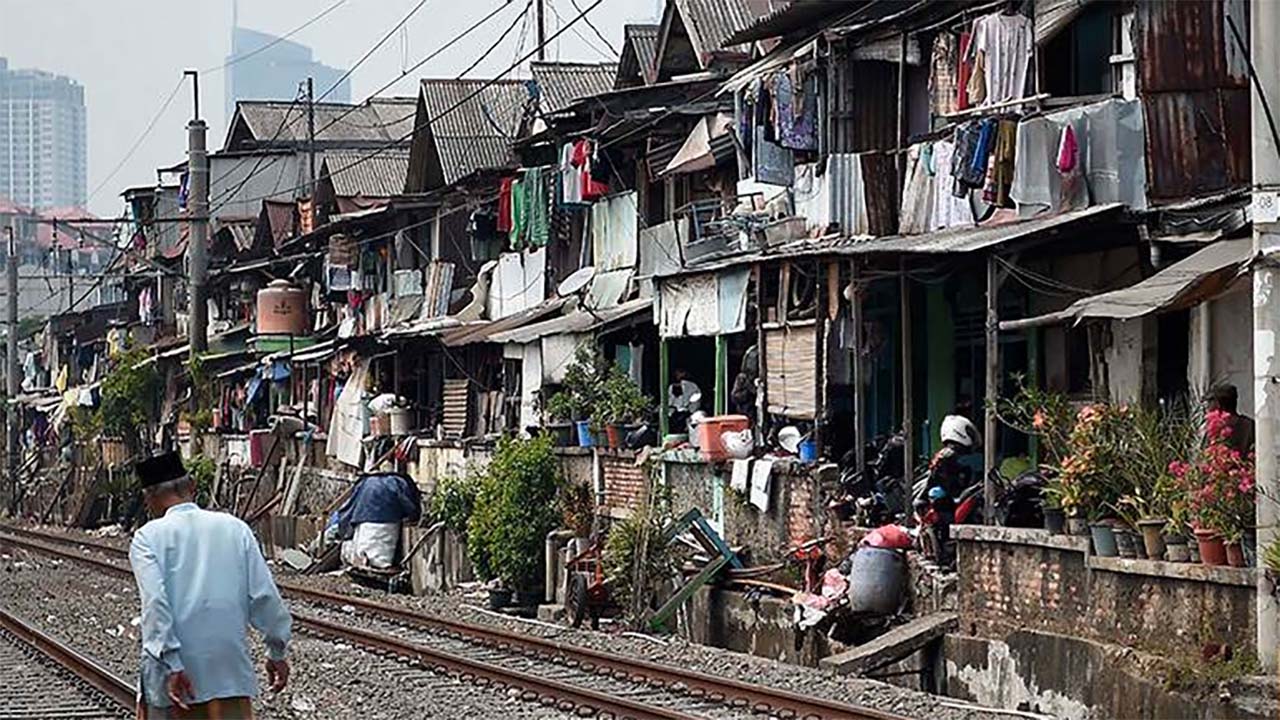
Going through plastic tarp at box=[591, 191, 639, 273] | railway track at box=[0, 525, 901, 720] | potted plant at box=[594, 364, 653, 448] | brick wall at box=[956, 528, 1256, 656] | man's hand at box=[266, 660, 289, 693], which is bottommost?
railway track at box=[0, 525, 901, 720]

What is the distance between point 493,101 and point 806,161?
1804cm

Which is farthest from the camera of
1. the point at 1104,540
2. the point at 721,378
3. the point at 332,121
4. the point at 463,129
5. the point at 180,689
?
the point at 332,121

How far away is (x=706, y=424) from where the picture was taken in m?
23.7

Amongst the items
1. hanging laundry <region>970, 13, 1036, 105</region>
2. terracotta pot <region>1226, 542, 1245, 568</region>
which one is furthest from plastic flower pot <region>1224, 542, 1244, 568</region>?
hanging laundry <region>970, 13, 1036, 105</region>

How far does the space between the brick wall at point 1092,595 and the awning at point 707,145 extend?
34.3 ft

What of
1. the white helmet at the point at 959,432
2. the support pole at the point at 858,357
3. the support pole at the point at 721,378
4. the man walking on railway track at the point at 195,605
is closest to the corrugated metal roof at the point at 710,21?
the support pole at the point at 721,378

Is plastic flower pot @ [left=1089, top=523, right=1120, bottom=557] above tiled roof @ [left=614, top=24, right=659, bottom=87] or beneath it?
beneath

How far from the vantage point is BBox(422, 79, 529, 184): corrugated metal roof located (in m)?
39.8

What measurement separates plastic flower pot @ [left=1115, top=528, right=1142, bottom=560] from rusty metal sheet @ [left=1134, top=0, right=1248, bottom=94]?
3.68 meters

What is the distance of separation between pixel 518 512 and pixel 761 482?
5625mm

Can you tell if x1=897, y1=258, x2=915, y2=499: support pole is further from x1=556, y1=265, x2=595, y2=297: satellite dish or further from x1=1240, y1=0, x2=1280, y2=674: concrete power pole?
x1=556, y1=265, x2=595, y2=297: satellite dish

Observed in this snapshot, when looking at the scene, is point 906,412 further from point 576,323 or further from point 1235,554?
point 576,323

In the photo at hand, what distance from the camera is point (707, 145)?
2739 cm

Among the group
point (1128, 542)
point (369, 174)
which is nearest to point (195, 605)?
point (1128, 542)
